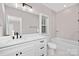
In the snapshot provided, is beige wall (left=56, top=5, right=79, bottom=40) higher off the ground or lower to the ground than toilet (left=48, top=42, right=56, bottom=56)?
higher

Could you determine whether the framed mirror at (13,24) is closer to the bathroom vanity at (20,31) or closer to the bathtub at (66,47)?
the bathroom vanity at (20,31)

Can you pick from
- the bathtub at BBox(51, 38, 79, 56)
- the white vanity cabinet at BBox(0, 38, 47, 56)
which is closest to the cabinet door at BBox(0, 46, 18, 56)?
the white vanity cabinet at BBox(0, 38, 47, 56)

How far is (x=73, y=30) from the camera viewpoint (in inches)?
61.6

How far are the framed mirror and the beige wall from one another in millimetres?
975

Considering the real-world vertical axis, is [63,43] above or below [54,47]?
above

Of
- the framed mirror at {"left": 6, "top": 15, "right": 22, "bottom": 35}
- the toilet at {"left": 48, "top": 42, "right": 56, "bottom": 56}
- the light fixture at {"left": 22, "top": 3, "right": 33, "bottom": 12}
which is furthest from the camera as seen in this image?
the toilet at {"left": 48, "top": 42, "right": 56, "bottom": 56}

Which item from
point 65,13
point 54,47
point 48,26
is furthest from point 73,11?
point 54,47

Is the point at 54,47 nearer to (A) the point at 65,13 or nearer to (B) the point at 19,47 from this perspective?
(A) the point at 65,13

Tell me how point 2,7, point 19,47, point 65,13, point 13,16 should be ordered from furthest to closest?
point 65,13
point 13,16
point 2,7
point 19,47

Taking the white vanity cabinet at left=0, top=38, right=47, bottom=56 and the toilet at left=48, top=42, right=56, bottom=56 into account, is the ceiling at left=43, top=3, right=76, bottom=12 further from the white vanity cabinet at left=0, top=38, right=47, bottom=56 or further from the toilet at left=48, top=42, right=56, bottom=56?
the white vanity cabinet at left=0, top=38, right=47, bottom=56

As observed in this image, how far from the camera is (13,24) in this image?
45.4 inches

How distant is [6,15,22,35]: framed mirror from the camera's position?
1099 mm

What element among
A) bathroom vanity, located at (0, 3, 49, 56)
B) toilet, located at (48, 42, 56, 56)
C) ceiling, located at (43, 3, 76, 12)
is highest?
ceiling, located at (43, 3, 76, 12)

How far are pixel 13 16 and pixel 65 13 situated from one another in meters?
1.23
